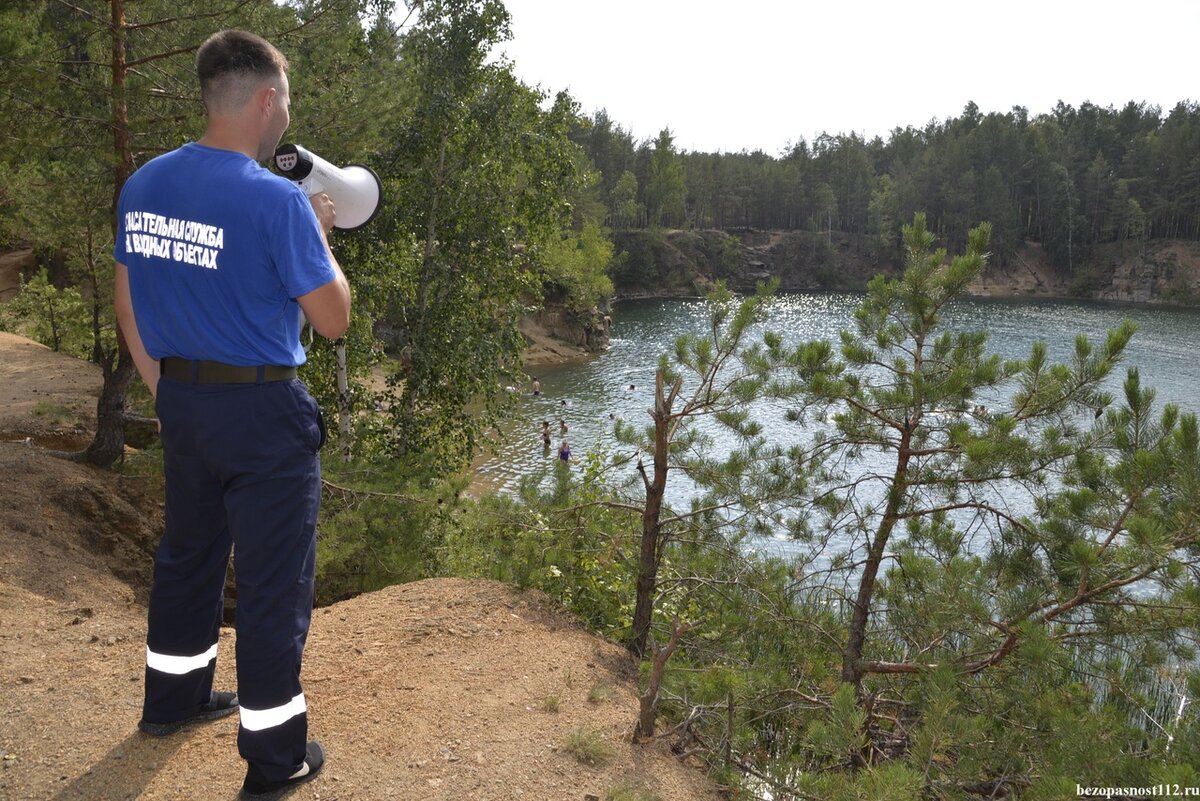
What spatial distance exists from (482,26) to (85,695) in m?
10.7

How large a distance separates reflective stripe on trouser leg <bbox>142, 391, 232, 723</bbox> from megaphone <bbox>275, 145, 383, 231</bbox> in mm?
971

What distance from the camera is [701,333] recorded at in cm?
4734

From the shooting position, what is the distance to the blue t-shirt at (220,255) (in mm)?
2627

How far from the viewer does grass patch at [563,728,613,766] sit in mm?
3688

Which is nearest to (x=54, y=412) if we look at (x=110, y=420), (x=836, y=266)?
(x=110, y=420)

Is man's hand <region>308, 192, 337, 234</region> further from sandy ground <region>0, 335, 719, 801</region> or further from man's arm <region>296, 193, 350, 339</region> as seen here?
sandy ground <region>0, 335, 719, 801</region>

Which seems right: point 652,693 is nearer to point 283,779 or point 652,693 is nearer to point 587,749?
point 587,749

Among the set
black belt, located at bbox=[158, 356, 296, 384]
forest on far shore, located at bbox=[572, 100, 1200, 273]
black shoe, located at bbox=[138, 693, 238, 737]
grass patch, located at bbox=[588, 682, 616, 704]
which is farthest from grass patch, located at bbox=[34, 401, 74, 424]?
forest on far shore, located at bbox=[572, 100, 1200, 273]

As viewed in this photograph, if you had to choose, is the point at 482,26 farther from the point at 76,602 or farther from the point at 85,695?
the point at 85,695

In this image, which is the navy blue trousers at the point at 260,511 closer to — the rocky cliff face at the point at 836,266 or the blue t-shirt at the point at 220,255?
the blue t-shirt at the point at 220,255

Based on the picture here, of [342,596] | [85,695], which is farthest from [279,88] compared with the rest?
[342,596]

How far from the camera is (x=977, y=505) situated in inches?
188

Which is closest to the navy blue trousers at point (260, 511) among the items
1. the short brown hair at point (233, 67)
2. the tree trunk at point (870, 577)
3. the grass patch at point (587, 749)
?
the short brown hair at point (233, 67)

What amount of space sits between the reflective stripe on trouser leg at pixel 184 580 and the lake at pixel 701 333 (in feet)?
13.6
